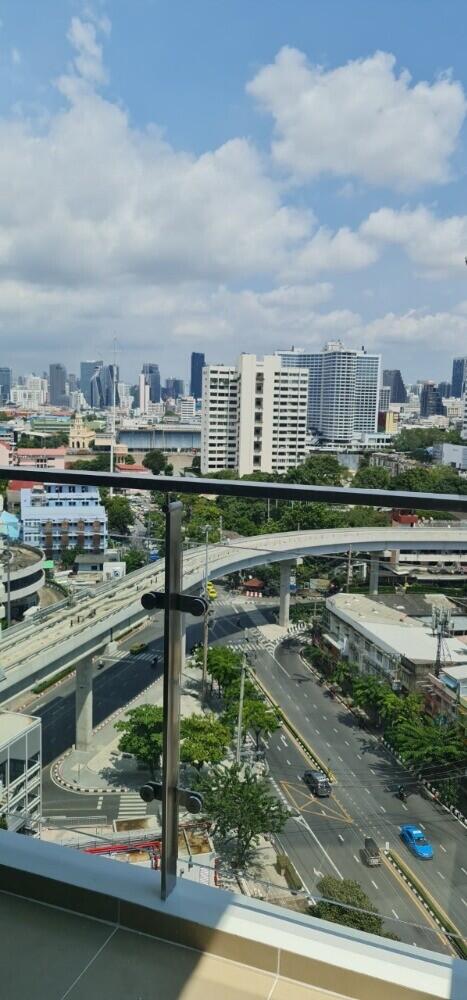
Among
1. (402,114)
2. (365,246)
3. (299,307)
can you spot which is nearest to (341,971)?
(402,114)

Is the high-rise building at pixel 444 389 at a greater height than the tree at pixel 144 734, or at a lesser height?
greater

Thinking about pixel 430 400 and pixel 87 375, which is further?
pixel 430 400

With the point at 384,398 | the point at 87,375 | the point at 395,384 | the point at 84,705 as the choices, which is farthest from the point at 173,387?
the point at 84,705

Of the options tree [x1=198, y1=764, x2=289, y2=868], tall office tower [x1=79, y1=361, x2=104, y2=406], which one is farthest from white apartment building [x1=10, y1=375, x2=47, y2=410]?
tree [x1=198, y1=764, x2=289, y2=868]

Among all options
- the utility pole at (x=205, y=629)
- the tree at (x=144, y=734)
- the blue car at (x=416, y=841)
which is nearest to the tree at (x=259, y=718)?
the utility pole at (x=205, y=629)

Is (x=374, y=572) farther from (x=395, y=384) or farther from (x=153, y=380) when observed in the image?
(x=153, y=380)

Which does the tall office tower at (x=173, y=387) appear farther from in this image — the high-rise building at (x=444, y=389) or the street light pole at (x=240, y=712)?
the street light pole at (x=240, y=712)

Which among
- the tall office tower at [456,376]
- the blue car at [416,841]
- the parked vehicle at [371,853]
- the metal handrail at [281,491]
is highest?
the tall office tower at [456,376]

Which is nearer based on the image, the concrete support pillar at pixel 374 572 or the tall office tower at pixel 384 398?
the concrete support pillar at pixel 374 572

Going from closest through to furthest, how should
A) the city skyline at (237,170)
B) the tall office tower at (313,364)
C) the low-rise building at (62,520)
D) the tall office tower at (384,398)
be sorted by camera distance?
1. the low-rise building at (62,520)
2. the city skyline at (237,170)
3. the tall office tower at (313,364)
4. the tall office tower at (384,398)
